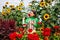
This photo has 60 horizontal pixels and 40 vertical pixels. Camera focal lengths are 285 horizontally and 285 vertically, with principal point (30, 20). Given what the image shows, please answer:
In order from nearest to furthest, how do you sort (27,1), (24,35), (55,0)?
1. (24,35)
2. (55,0)
3. (27,1)

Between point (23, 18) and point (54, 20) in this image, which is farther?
point (23, 18)

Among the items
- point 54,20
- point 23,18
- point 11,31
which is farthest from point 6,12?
point 11,31

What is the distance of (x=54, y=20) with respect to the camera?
5.61 m

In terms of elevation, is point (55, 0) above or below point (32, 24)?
above

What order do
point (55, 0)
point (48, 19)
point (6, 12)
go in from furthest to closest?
point (6, 12) → point (55, 0) → point (48, 19)

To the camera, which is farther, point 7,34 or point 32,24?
point 32,24

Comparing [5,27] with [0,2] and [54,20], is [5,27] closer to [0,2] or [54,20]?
[54,20]

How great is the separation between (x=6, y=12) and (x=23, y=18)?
2.13 ft

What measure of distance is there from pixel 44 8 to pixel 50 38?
4.50ft

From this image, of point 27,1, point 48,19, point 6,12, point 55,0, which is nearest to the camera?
point 48,19

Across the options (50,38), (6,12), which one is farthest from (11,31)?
(6,12)

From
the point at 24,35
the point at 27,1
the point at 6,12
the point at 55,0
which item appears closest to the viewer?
the point at 24,35

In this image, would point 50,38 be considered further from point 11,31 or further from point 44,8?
point 44,8

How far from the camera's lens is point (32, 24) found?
589 cm
